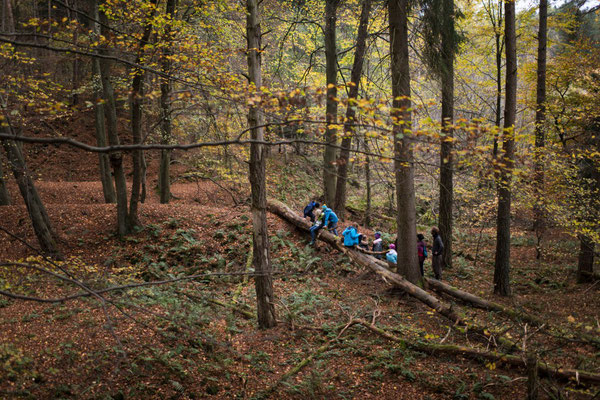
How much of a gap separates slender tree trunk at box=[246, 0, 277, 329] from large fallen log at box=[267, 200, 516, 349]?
388cm

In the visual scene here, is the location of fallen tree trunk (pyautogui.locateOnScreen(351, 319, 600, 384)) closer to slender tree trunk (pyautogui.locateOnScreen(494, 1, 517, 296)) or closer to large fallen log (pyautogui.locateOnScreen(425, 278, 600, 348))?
large fallen log (pyautogui.locateOnScreen(425, 278, 600, 348))

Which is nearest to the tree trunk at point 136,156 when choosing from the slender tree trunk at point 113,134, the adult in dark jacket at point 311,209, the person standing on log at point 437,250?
the slender tree trunk at point 113,134

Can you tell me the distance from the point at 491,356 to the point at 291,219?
8.64 metres

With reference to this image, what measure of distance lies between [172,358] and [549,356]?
6402 millimetres

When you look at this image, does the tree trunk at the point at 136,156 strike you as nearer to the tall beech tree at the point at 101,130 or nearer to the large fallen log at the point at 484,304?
the tall beech tree at the point at 101,130

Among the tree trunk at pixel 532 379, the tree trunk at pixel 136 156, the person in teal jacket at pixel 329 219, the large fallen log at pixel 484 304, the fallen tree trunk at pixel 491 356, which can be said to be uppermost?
the tree trunk at pixel 136 156

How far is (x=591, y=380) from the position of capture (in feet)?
17.1

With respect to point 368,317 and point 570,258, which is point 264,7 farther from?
point 570,258

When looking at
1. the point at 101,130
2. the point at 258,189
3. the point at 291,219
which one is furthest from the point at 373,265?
the point at 101,130

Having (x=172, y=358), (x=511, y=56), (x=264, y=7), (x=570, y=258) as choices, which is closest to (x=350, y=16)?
(x=264, y=7)

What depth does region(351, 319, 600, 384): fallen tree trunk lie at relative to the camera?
524cm

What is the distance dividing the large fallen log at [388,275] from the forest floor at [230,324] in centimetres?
26

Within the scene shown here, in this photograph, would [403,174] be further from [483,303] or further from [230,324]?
[230,324]

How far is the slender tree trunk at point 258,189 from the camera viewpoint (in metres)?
6.86
